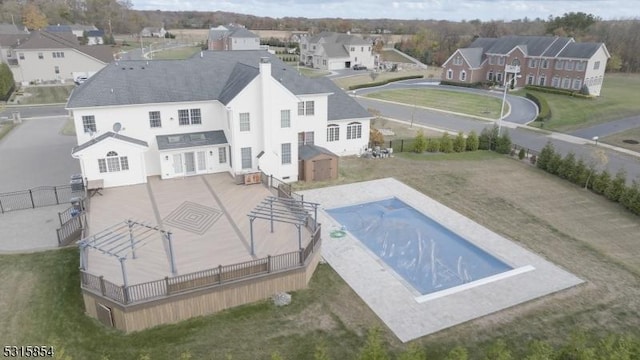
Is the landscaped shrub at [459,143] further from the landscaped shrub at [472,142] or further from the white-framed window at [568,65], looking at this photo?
the white-framed window at [568,65]

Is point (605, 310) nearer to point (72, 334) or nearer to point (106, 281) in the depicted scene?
point (106, 281)

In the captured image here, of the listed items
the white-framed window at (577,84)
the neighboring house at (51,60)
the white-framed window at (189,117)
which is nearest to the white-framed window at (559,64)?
the white-framed window at (577,84)

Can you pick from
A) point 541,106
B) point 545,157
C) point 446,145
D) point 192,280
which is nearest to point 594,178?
point 545,157

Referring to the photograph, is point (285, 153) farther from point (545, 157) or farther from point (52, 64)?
point (52, 64)

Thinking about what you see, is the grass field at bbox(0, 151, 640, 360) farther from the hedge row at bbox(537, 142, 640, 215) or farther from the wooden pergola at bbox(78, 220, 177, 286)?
the hedge row at bbox(537, 142, 640, 215)

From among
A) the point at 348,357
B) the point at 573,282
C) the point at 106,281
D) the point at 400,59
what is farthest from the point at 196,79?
the point at 400,59

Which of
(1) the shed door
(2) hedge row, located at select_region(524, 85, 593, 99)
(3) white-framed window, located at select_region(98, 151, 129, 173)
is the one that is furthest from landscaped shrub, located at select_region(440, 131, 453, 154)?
(2) hedge row, located at select_region(524, 85, 593, 99)
